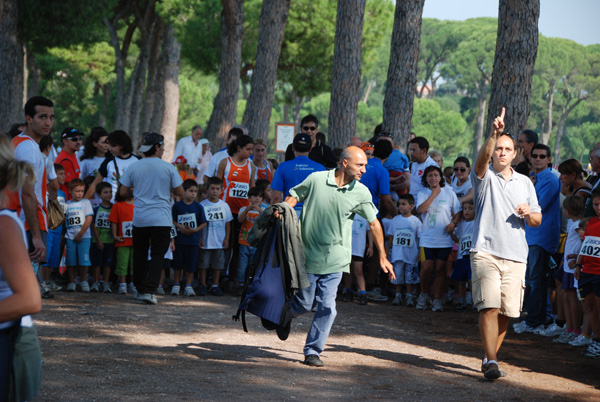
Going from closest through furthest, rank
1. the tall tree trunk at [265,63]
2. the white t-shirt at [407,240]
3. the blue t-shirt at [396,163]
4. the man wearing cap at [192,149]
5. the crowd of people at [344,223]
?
the crowd of people at [344,223] → the white t-shirt at [407,240] → the blue t-shirt at [396,163] → the man wearing cap at [192,149] → the tall tree trunk at [265,63]

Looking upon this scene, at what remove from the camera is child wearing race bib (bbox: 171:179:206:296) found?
37.1ft

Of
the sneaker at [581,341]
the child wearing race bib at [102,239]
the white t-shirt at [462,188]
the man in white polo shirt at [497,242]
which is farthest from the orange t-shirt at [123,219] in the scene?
the sneaker at [581,341]

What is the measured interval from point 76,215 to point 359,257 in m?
3.85

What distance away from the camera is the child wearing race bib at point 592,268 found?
311 inches

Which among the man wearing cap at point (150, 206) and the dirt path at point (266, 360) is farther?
the man wearing cap at point (150, 206)

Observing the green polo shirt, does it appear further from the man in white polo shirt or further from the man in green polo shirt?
the man in white polo shirt

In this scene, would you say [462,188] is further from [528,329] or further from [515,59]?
[528,329]

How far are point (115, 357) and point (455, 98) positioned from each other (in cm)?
12524

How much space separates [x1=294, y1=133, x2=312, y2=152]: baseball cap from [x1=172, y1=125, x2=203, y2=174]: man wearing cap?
7859 millimetres

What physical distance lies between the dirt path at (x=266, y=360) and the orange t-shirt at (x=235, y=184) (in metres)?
2.03

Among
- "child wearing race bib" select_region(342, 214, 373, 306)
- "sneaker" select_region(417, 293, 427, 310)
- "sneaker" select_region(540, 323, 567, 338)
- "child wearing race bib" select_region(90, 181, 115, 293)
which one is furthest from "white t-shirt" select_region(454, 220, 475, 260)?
"child wearing race bib" select_region(90, 181, 115, 293)

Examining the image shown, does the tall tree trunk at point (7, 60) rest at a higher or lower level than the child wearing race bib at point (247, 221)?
higher

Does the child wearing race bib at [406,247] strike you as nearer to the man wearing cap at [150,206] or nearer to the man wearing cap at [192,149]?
the man wearing cap at [150,206]

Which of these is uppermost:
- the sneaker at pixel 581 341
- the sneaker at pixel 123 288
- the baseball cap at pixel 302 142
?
the baseball cap at pixel 302 142
